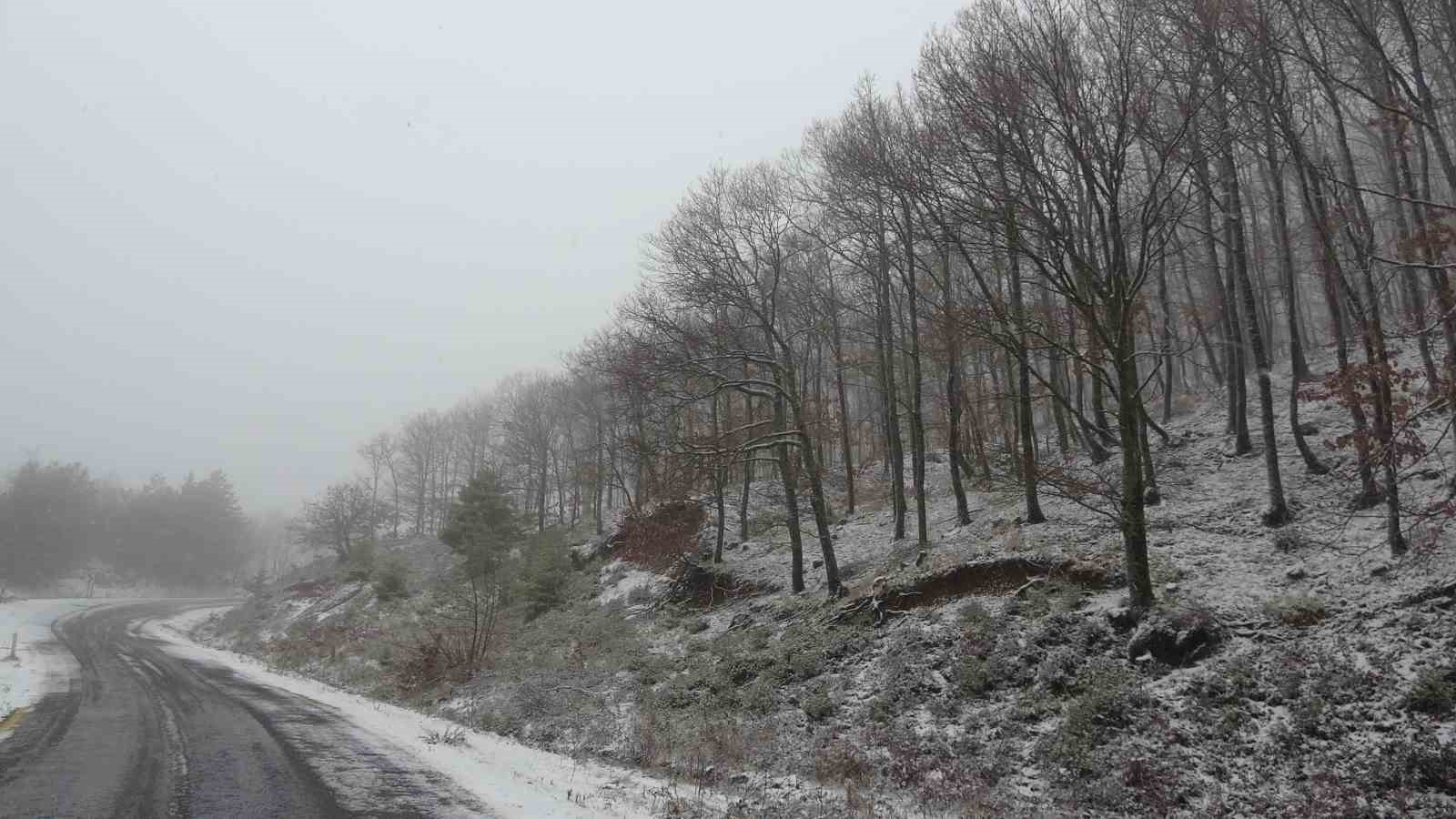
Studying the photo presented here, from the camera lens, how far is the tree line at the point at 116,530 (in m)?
58.9

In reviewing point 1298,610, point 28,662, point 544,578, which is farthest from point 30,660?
point 1298,610

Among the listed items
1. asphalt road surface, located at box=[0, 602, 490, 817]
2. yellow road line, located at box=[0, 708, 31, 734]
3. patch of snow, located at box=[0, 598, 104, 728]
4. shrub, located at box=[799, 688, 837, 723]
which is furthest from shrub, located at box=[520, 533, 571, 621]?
shrub, located at box=[799, 688, 837, 723]

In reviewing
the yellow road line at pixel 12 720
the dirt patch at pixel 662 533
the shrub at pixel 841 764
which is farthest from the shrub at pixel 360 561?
the shrub at pixel 841 764

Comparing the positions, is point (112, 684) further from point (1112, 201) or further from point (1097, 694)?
point (1112, 201)

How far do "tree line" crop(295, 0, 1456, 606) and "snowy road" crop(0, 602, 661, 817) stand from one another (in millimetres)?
8094

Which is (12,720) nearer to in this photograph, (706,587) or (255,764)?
(255,764)

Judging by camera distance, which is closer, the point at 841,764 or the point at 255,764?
the point at 255,764

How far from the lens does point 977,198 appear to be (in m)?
11.7

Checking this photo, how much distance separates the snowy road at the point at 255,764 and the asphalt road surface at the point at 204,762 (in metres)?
0.02

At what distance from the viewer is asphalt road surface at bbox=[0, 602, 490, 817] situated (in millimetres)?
7227

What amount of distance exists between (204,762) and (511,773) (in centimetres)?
397

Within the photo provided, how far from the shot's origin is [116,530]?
72688 mm

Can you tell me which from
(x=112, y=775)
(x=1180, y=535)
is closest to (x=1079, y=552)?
(x=1180, y=535)

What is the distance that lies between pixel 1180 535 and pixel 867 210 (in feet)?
38.8
